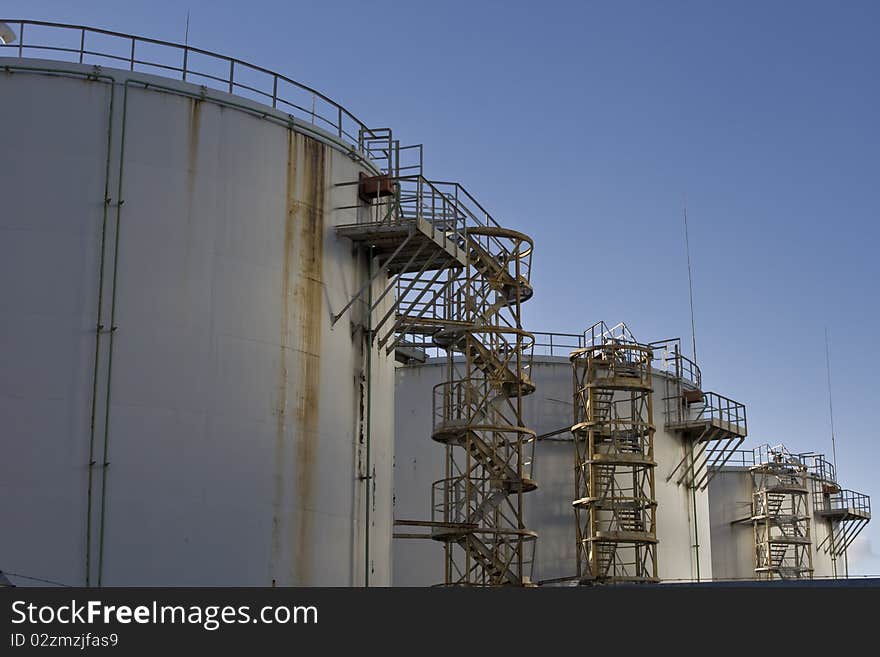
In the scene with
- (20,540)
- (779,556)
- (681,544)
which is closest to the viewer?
(20,540)

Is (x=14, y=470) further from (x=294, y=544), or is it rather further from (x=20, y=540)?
(x=294, y=544)

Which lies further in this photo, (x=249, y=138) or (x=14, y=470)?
(x=249, y=138)

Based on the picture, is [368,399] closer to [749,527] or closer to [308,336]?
[308,336]

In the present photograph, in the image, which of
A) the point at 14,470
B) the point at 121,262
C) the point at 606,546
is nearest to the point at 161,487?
the point at 14,470

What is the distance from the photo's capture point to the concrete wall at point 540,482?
42.8m

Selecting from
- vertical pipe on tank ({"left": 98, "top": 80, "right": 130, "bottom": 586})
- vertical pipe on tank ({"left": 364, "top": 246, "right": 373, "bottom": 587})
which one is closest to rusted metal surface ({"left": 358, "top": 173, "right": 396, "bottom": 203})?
vertical pipe on tank ({"left": 364, "top": 246, "right": 373, "bottom": 587})

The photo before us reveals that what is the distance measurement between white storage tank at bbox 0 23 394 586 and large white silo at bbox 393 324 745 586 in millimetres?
15162

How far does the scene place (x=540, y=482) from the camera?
44125 mm

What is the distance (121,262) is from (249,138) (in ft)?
12.6

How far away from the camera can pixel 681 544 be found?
46.9 m

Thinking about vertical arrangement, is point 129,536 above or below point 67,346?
below

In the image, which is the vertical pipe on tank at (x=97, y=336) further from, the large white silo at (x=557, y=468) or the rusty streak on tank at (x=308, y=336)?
the large white silo at (x=557, y=468)

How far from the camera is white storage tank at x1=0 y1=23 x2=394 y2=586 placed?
938 inches

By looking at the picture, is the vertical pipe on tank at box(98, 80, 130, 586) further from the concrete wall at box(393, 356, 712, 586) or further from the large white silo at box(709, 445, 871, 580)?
the large white silo at box(709, 445, 871, 580)
